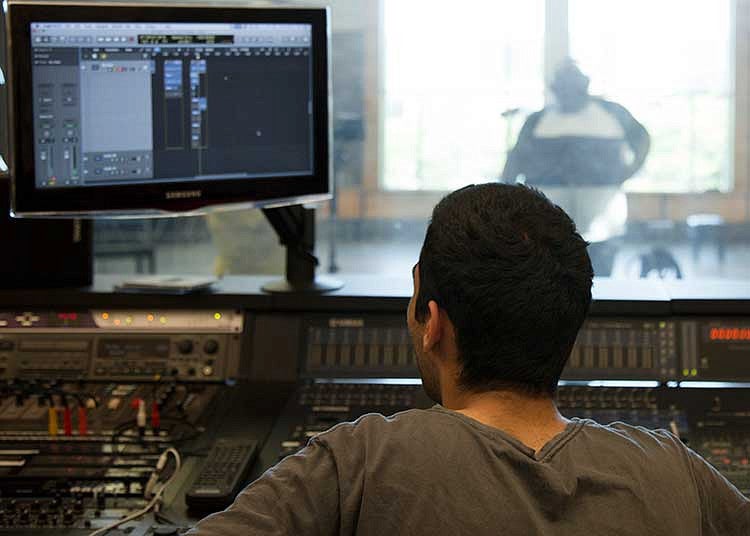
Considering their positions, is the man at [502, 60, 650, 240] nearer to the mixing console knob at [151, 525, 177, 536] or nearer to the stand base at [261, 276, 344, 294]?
the stand base at [261, 276, 344, 294]

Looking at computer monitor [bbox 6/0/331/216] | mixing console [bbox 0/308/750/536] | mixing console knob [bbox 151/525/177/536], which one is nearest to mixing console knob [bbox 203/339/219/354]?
mixing console [bbox 0/308/750/536]

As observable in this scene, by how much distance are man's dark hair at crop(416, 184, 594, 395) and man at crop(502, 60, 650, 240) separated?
3.03 m

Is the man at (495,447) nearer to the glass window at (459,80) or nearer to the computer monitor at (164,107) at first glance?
the computer monitor at (164,107)

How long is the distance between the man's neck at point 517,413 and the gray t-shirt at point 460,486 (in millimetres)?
28

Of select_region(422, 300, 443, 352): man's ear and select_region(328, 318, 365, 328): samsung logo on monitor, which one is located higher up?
select_region(422, 300, 443, 352): man's ear

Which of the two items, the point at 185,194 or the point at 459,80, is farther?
the point at 459,80

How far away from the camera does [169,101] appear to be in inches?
79.7

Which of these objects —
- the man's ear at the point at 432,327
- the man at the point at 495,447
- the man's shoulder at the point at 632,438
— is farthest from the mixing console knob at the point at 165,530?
the man's shoulder at the point at 632,438

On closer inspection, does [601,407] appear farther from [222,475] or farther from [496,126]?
[496,126]

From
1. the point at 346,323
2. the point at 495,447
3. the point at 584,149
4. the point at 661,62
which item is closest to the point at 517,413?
the point at 495,447

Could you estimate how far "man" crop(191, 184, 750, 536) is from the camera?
3.31ft

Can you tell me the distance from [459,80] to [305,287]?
85.8 inches

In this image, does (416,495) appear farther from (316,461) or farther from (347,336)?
(347,336)

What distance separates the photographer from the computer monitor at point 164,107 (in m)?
1.95
